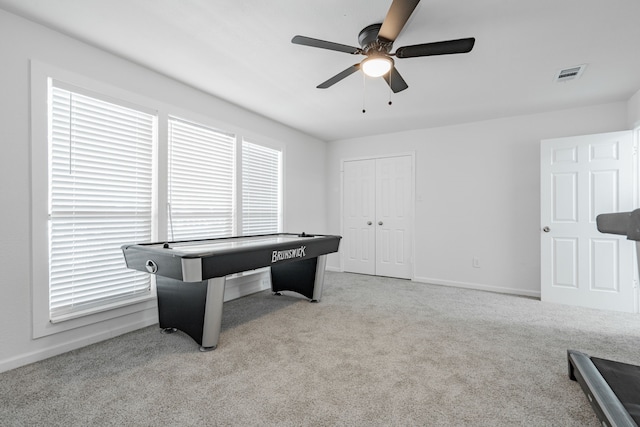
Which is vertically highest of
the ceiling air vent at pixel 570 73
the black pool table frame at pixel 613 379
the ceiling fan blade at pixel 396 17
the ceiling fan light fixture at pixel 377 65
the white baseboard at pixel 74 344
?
the ceiling air vent at pixel 570 73

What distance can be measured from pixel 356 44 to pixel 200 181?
2.14 meters

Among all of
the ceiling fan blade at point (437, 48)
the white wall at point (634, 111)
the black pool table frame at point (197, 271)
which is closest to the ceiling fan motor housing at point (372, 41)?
the ceiling fan blade at point (437, 48)

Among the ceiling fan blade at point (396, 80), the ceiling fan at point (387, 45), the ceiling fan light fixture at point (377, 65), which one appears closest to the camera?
the ceiling fan at point (387, 45)

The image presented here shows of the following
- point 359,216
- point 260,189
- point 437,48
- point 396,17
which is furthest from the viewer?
point 359,216

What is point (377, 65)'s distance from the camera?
7.03ft

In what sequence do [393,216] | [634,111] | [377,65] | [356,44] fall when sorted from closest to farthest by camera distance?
[377,65] → [356,44] → [634,111] → [393,216]

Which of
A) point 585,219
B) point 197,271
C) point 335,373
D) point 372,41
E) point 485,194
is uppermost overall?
point 372,41

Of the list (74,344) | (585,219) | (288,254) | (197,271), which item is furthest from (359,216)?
(74,344)

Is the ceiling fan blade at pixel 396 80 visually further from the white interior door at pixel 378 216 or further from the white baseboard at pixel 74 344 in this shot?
the white baseboard at pixel 74 344

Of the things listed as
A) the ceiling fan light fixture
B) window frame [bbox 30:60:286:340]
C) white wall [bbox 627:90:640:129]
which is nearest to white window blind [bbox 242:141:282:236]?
window frame [bbox 30:60:286:340]

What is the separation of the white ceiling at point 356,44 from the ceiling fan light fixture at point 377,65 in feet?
A: 0.84

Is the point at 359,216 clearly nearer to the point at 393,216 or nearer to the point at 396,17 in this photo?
the point at 393,216

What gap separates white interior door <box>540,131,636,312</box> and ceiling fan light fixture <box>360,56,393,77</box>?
9.13 ft

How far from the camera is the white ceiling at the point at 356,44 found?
6.52 feet
